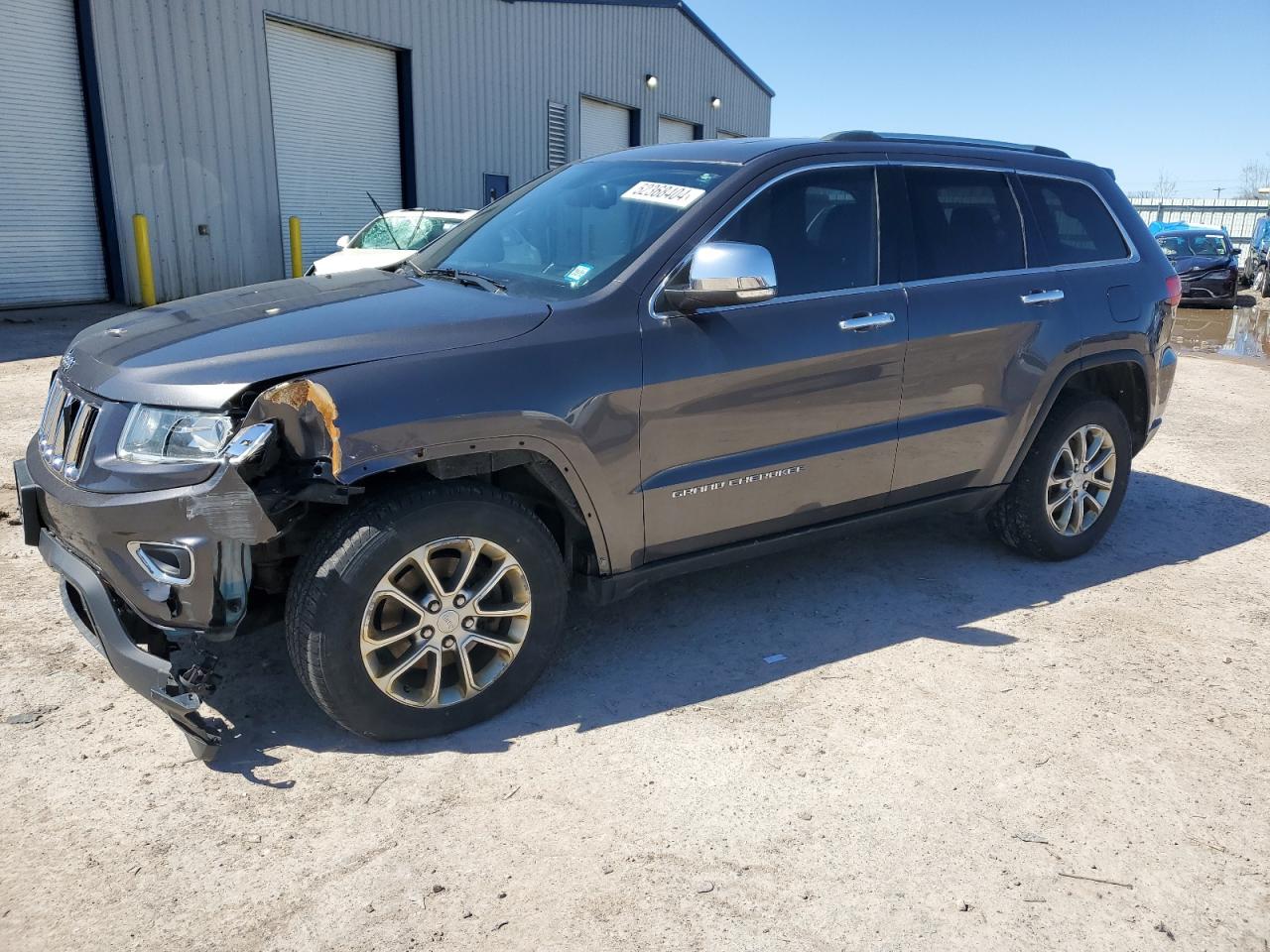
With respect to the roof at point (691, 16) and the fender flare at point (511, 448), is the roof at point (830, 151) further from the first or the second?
the roof at point (691, 16)

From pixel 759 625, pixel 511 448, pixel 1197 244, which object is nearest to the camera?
pixel 511 448

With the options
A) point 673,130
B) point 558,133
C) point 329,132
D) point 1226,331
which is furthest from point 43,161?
point 1226,331

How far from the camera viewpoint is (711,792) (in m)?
2.84

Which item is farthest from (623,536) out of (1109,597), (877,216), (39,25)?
(39,25)

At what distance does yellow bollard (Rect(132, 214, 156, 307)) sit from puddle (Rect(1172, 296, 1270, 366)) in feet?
45.8

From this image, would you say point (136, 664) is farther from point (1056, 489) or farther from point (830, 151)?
point (1056, 489)

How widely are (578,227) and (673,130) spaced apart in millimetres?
24516

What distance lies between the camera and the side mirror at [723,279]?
3092mm

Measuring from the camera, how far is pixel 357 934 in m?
2.27

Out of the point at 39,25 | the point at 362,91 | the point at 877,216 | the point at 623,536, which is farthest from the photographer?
the point at 362,91

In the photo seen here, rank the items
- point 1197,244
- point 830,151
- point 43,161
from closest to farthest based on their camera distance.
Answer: point 830,151
point 43,161
point 1197,244

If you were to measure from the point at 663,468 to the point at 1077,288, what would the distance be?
239cm

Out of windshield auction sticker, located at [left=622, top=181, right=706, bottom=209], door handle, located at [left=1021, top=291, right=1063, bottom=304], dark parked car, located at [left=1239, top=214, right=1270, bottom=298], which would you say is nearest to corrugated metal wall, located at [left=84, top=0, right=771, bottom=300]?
windshield auction sticker, located at [left=622, top=181, right=706, bottom=209]

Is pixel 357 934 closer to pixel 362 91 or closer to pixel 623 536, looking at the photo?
pixel 623 536
